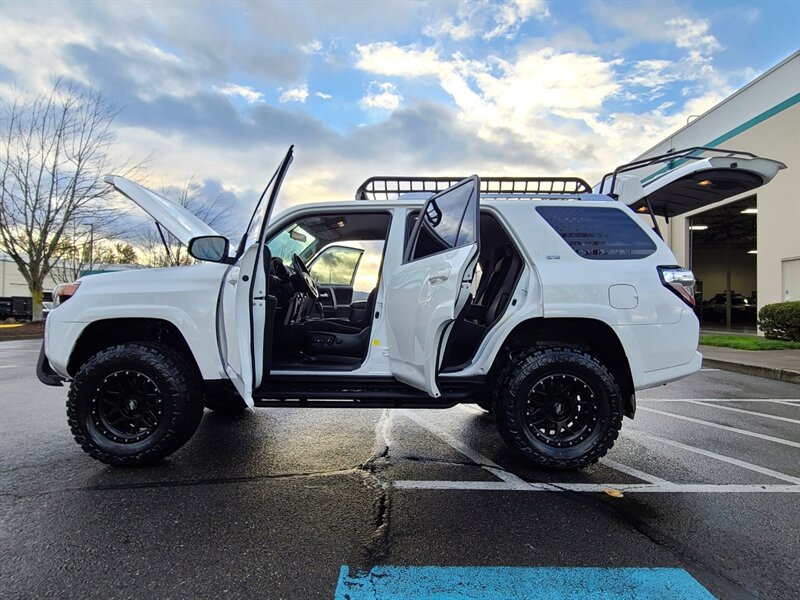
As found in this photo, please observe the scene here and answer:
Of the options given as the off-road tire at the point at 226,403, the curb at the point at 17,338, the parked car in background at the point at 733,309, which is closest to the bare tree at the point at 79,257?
the curb at the point at 17,338

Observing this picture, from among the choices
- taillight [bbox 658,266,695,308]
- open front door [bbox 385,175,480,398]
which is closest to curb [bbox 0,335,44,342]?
open front door [bbox 385,175,480,398]

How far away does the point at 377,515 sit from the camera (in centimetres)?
265

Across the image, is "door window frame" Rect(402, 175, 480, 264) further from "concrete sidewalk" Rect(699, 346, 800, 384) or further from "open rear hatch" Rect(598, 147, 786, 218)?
"concrete sidewalk" Rect(699, 346, 800, 384)

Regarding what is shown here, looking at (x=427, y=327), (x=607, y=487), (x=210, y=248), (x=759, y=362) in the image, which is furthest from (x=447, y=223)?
(x=759, y=362)

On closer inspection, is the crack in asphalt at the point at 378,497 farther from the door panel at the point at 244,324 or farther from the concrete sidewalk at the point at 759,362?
the concrete sidewalk at the point at 759,362

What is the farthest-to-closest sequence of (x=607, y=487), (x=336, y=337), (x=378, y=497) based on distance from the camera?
(x=336, y=337)
(x=607, y=487)
(x=378, y=497)

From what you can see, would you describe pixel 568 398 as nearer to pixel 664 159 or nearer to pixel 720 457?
pixel 720 457

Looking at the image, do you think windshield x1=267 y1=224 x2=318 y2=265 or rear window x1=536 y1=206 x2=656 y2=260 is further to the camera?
windshield x1=267 y1=224 x2=318 y2=265

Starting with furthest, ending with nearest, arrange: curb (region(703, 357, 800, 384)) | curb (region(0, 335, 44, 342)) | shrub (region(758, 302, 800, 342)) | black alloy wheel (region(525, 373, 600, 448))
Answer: curb (region(0, 335, 44, 342))
shrub (region(758, 302, 800, 342))
curb (region(703, 357, 800, 384))
black alloy wheel (region(525, 373, 600, 448))

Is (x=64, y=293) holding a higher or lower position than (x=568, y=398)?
higher

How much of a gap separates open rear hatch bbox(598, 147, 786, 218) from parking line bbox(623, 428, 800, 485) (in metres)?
2.03

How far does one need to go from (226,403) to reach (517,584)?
347 cm

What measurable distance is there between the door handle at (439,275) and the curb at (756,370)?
7.78 m

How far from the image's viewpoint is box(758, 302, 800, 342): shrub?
12.0 meters
